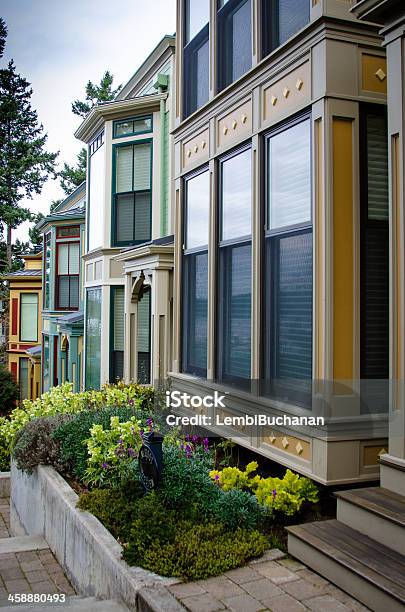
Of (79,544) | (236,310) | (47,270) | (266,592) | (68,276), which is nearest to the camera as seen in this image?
(266,592)

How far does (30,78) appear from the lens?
38938 mm

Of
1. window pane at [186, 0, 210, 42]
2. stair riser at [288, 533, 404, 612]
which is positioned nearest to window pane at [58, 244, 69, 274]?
window pane at [186, 0, 210, 42]

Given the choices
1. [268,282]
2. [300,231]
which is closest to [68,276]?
[268,282]

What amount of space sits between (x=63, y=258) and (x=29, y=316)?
701cm

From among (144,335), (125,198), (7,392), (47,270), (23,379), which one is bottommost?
(7,392)

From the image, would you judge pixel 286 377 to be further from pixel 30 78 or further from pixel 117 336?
pixel 30 78

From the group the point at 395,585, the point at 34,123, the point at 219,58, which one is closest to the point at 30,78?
the point at 34,123

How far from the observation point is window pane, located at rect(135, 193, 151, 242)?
14.2 m

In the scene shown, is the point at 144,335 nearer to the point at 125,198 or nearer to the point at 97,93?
the point at 125,198

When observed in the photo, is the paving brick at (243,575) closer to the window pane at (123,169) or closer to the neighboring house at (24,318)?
the window pane at (123,169)

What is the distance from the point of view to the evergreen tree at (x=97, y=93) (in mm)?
39781

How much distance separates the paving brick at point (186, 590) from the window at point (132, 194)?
1043cm

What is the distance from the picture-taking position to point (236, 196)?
24.3 feet

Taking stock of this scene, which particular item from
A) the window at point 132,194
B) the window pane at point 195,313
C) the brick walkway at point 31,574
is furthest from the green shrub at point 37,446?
the window at point 132,194
